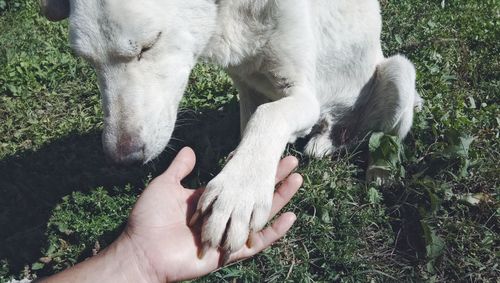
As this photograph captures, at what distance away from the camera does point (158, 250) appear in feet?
9.00

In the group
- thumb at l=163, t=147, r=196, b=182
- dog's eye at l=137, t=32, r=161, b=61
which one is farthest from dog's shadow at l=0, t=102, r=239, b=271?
dog's eye at l=137, t=32, r=161, b=61

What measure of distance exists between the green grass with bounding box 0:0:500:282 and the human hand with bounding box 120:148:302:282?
64 cm

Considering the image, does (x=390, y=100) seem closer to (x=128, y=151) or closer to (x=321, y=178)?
(x=321, y=178)

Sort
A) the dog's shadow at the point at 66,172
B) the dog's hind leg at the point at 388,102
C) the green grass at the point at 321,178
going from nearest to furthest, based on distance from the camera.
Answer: the green grass at the point at 321,178, the dog's shadow at the point at 66,172, the dog's hind leg at the point at 388,102

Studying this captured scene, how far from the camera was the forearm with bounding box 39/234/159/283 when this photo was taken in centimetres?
273

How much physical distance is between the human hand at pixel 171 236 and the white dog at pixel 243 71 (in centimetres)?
14

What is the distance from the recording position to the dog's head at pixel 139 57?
2607mm

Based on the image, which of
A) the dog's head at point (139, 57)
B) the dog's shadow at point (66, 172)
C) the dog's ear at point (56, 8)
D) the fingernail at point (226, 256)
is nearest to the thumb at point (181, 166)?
the dog's head at point (139, 57)

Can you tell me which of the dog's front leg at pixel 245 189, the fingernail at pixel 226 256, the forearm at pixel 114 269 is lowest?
the fingernail at pixel 226 256

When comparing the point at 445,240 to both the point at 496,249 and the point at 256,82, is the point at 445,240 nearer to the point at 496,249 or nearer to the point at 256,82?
the point at 496,249

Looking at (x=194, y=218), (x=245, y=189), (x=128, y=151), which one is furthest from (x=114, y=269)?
(x=245, y=189)

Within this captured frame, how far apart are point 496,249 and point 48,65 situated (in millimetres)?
4090

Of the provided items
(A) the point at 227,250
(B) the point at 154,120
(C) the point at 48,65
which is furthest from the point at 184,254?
(C) the point at 48,65

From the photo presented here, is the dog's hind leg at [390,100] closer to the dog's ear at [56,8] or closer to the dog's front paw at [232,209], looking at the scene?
the dog's front paw at [232,209]
